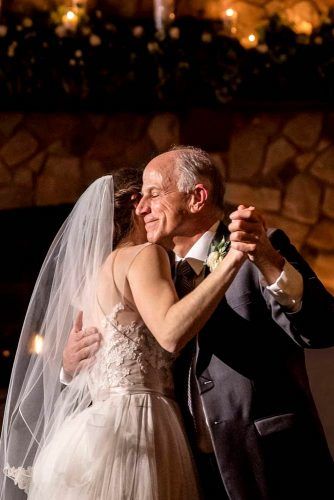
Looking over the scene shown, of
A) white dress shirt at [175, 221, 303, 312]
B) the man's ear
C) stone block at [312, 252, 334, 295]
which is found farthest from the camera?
stone block at [312, 252, 334, 295]

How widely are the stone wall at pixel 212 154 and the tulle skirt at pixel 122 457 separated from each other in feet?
9.23

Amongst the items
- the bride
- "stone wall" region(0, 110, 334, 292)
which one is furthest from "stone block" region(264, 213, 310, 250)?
the bride

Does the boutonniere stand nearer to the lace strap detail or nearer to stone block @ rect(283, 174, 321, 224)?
the lace strap detail

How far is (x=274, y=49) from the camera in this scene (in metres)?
5.02

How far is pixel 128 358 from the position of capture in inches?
93.3

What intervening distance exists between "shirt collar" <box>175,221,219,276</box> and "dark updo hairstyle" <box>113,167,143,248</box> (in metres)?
0.23

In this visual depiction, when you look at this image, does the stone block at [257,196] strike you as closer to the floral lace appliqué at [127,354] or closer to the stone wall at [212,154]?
the stone wall at [212,154]

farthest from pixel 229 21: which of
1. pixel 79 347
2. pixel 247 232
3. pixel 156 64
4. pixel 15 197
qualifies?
pixel 247 232

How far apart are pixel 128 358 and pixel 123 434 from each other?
0.20 metres

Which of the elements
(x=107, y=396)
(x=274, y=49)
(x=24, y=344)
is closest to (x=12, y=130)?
(x=274, y=49)

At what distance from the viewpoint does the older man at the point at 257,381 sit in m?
2.29

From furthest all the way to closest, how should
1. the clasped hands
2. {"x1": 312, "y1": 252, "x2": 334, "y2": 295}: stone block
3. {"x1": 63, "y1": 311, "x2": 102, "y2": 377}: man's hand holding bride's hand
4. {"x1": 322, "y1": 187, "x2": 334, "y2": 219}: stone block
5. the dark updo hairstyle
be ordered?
{"x1": 322, "y1": 187, "x2": 334, "y2": 219}: stone block, {"x1": 312, "y1": 252, "x2": 334, "y2": 295}: stone block, the dark updo hairstyle, {"x1": 63, "y1": 311, "x2": 102, "y2": 377}: man's hand holding bride's hand, the clasped hands

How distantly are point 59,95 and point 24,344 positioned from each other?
259 cm

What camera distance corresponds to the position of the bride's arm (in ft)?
6.95
